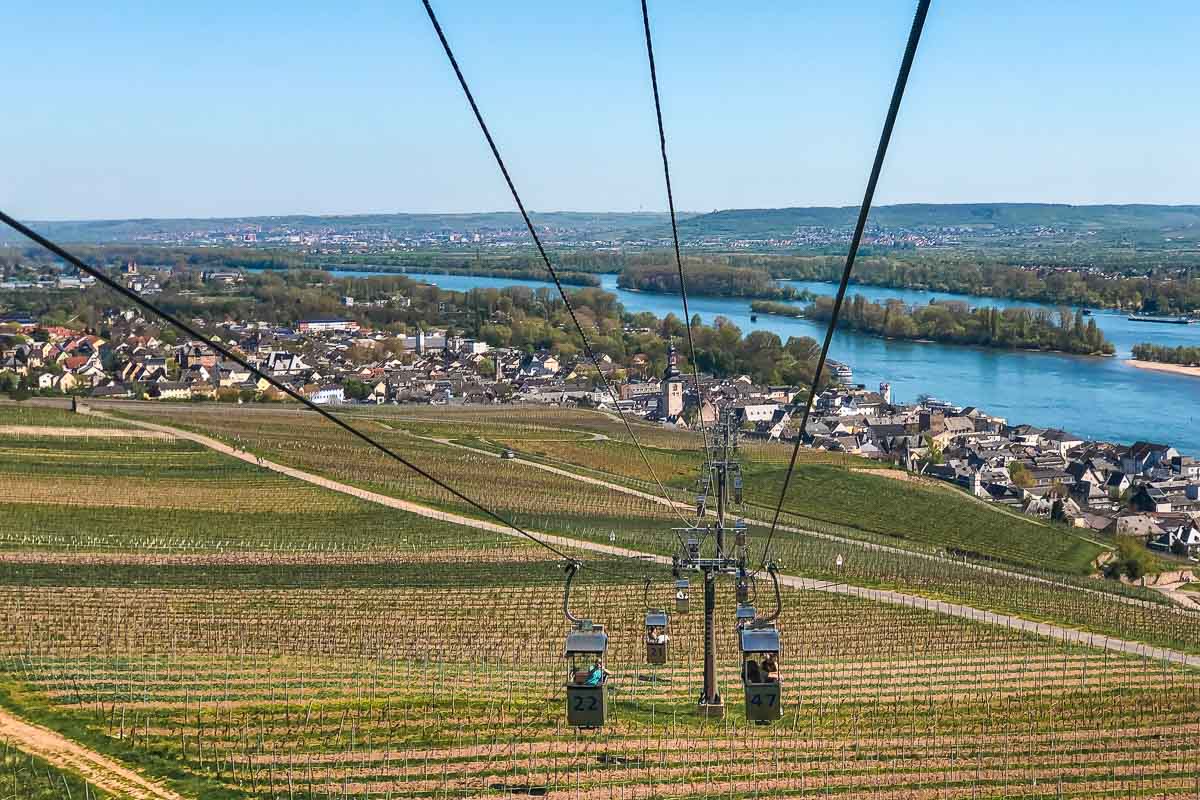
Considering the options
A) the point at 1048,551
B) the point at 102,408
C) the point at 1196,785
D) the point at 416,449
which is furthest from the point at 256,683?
the point at 102,408

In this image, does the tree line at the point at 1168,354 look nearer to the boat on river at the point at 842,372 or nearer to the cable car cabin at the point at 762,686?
the boat on river at the point at 842,372

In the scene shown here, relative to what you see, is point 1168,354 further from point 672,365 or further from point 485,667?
point 485,667

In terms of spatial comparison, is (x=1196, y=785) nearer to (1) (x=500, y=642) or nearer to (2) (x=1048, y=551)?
(1) (x=500, y=642)

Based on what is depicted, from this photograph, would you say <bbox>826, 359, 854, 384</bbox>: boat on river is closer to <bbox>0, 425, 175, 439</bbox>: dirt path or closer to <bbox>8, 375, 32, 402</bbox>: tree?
<bbox>0, 425, 175, 439</bbox>: dirt path

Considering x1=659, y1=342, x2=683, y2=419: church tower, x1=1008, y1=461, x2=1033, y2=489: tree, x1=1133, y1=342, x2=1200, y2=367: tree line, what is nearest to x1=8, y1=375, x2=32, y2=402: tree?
x1=659, y1=342, x2=683, y2=419: church tower

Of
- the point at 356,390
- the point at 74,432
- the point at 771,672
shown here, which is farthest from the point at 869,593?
the point at 356,390

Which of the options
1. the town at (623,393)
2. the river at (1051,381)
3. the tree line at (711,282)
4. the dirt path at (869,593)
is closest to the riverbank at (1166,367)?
the river at (1051,381)
